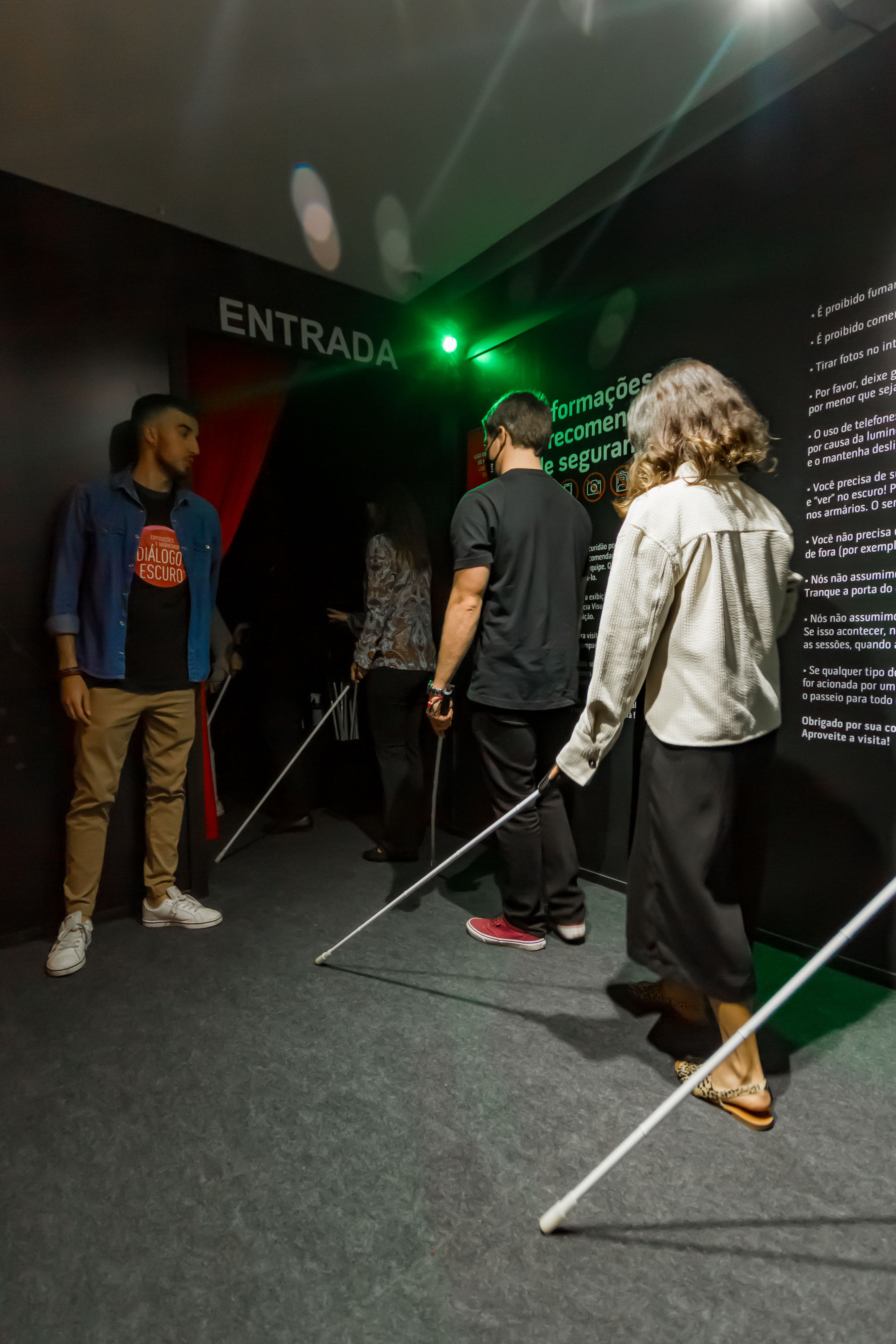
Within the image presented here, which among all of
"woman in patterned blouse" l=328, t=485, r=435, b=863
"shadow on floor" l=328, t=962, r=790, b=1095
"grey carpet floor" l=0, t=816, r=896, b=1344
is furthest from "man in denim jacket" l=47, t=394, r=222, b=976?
"shadow on floor" l=328, t=962, r=790, b=1095

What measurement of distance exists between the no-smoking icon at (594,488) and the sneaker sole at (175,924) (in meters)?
2.23

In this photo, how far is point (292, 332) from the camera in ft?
10.3

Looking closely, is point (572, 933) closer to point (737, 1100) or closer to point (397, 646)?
point (737, 1100)

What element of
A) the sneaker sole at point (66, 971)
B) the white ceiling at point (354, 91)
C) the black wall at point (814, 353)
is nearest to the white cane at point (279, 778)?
the sneaker sole at point (66, 971)

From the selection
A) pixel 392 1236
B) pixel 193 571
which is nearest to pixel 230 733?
pixel 193 571

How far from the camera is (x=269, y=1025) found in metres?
1.91

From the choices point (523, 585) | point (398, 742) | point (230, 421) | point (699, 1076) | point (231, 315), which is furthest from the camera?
point (230, 421)

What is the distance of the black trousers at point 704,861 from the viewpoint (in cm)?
148

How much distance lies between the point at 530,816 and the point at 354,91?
2.53m

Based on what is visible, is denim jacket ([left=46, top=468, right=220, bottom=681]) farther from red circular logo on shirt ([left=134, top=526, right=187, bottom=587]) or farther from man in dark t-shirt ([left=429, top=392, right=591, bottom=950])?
man in dark t-shirt ([left=429, top=392, right=591, bottom=950])

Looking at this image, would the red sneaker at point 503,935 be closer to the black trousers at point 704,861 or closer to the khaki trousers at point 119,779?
the black trousers at point 704,861

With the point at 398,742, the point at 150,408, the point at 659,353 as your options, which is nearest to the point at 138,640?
the point at 150,408

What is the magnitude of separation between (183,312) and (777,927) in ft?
10.5

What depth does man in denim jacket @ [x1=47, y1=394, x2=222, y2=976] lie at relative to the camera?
2367mm
